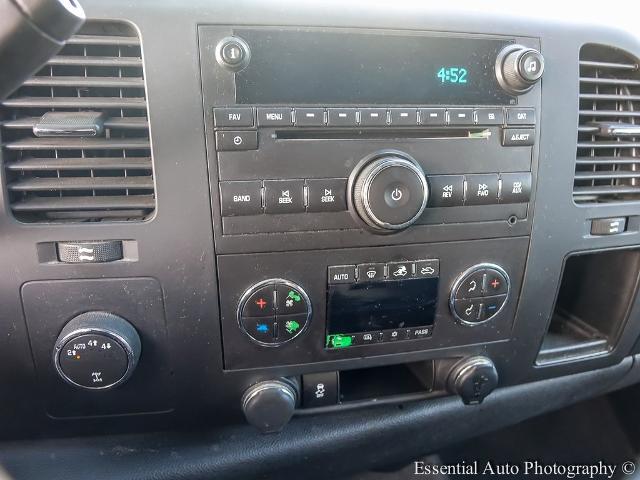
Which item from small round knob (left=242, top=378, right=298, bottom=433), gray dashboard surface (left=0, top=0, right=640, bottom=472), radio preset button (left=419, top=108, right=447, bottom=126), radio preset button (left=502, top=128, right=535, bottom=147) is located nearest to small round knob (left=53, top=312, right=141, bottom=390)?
gray dashboard surface (left=0, top=0, right=640, bottom=472)

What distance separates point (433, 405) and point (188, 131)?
0.68 m

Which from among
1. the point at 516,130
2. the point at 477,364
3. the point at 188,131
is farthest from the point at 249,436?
the point at 516,130

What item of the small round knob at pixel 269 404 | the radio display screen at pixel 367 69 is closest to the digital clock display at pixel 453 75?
the radio display screen at pixel 367 69

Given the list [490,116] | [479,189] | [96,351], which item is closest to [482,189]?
[479,189]

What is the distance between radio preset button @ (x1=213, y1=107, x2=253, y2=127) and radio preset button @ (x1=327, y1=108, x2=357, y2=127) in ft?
0.35

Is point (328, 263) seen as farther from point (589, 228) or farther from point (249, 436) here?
point (589, 228)

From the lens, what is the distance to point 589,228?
90 centimetres

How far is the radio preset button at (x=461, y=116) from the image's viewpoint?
749mm

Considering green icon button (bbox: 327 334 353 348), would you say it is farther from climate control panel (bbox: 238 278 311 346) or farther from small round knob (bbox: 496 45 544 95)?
small round knob (bbox: 496 45 544 95)

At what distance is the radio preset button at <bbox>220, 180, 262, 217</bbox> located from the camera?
0.70m

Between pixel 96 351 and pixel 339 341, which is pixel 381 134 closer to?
pixel 339 341

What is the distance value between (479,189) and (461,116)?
0.36 feet

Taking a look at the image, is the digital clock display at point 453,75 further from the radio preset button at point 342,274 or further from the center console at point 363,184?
the radio preset button at point 342,274

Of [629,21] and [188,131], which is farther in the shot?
[629,21]
